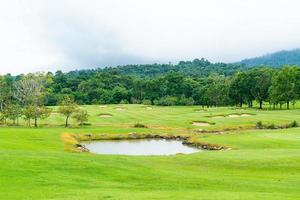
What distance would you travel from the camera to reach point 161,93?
17888 centimetres

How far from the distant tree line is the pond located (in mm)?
16898

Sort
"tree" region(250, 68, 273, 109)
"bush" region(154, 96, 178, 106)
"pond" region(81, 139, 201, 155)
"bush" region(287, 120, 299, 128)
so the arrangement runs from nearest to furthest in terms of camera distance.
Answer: "pond" region(81, 139, 201, 155) < "bush" region(287, 120, 299, 128) < "tree" region(250, 68, 273, 109) < "bush" region(154, 96, 178, 106)

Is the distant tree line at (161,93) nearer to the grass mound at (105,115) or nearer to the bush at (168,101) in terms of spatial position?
the bush at (168,101)

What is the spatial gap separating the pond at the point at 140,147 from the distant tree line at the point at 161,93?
16.9 meters

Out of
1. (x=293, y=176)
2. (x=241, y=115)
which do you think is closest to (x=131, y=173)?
(x=293, y=176)

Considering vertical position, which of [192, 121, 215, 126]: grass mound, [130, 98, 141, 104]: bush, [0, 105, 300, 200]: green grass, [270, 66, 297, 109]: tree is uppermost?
[270, 66, 297, 109]: tree

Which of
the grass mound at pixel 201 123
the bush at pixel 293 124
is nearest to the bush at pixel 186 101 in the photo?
the grass mound at pixel 201 123

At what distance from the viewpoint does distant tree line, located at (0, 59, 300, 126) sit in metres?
89.4

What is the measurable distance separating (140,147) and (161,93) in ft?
377

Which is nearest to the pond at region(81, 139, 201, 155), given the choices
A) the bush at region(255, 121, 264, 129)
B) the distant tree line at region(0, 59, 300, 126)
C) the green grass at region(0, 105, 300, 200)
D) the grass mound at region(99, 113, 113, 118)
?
the green grass at region(0, 105, 300, 200)

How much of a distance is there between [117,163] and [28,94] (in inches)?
3874

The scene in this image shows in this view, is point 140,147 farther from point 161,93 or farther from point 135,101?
point 161,93

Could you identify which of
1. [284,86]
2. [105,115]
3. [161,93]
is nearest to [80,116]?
[105,115]

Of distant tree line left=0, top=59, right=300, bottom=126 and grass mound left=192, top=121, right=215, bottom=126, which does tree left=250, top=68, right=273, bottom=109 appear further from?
grass mound left=192, top=121, right=215, bottom=126
